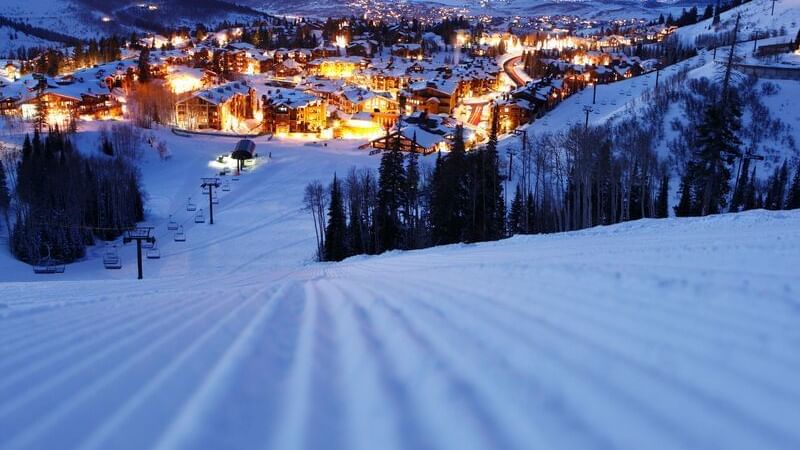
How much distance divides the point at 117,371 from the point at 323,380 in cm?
111

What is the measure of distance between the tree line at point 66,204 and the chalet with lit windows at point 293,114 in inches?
909

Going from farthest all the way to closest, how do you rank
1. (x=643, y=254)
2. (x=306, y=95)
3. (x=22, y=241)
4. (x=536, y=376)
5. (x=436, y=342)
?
(x=306, y=95), (x=22, y=241), (x=643, y=254), (x=436, y=342), (x=536, y=376)

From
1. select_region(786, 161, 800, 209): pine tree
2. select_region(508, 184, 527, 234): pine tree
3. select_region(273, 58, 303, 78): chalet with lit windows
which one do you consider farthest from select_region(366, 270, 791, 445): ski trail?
select_region(273, 58, 303, 78): chalet with lit windows

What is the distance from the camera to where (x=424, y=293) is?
5.30m

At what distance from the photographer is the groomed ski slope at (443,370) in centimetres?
206

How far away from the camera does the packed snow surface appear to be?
2074mm

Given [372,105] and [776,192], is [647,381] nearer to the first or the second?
[776,192]

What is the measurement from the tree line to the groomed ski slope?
90.7ft

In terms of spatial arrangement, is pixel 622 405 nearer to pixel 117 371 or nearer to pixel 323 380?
pixel 323 380

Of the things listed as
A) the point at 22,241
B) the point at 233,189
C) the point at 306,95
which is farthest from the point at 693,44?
the point at 22,241

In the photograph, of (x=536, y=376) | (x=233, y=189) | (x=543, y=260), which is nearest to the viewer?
(x=536, y=376)

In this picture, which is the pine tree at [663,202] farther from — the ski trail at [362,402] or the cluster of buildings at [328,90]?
the ski trail at [362,402]

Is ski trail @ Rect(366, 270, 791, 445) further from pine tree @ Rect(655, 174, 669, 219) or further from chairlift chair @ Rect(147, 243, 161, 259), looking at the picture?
pine tree @ Rect(655, 174, 669, 219)

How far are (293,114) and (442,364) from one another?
59015mm
